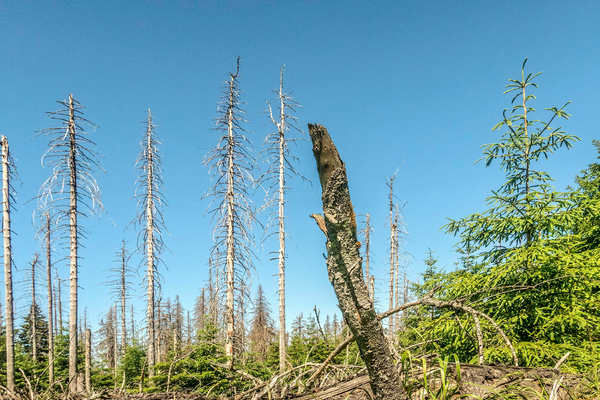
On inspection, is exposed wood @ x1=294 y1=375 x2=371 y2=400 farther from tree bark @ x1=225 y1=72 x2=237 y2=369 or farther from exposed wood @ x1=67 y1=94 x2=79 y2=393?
exposed wood @ x1=67 y1=94 x2=79 y2=393

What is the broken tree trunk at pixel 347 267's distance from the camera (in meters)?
1.59

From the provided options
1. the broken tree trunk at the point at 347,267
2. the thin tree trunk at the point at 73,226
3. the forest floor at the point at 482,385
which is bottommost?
the forest floor at the point at 482,385

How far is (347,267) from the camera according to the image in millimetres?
1608

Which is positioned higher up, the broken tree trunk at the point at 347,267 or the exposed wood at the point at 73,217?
the exposed wood at the point at 73,217

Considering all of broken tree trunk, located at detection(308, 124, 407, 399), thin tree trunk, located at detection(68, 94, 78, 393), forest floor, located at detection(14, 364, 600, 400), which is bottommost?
forest floor, located at detection(14, 364, 600, 400)

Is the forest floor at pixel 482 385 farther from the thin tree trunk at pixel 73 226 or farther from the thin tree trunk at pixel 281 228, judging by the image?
the thin tree trunk at pixel 73 226

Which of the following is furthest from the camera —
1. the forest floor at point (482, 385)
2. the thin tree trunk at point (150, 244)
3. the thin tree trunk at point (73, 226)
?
the thin tree trunk at point (150, 244)

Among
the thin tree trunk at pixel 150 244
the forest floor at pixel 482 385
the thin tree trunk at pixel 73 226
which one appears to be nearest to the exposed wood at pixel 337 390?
the forest floor at pixel 482 385

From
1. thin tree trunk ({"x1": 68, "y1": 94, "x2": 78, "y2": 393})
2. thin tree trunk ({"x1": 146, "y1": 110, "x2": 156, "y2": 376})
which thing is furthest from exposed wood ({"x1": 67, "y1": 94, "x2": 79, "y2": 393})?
thin tree trunk ({"x1": 146, "y1": 110, "x2": 156, "y2": 376})

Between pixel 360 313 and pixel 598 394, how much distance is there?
1.92 m

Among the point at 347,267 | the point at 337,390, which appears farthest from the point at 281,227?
the point at 347,267

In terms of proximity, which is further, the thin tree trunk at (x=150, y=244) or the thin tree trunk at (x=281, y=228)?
the thin tree trunk at (x=150, y=244)

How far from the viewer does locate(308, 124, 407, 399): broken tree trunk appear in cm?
159

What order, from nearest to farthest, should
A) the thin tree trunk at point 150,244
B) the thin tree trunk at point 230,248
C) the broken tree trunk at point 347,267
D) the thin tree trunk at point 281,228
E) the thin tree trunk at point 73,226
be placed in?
the broken tree trunk at point 347,267
the thin tree trunk at point 230,248
the thin tree trunk at point 73,226
the thin tree trunk at point 281,228
the thin tree trunk at point 150,244
